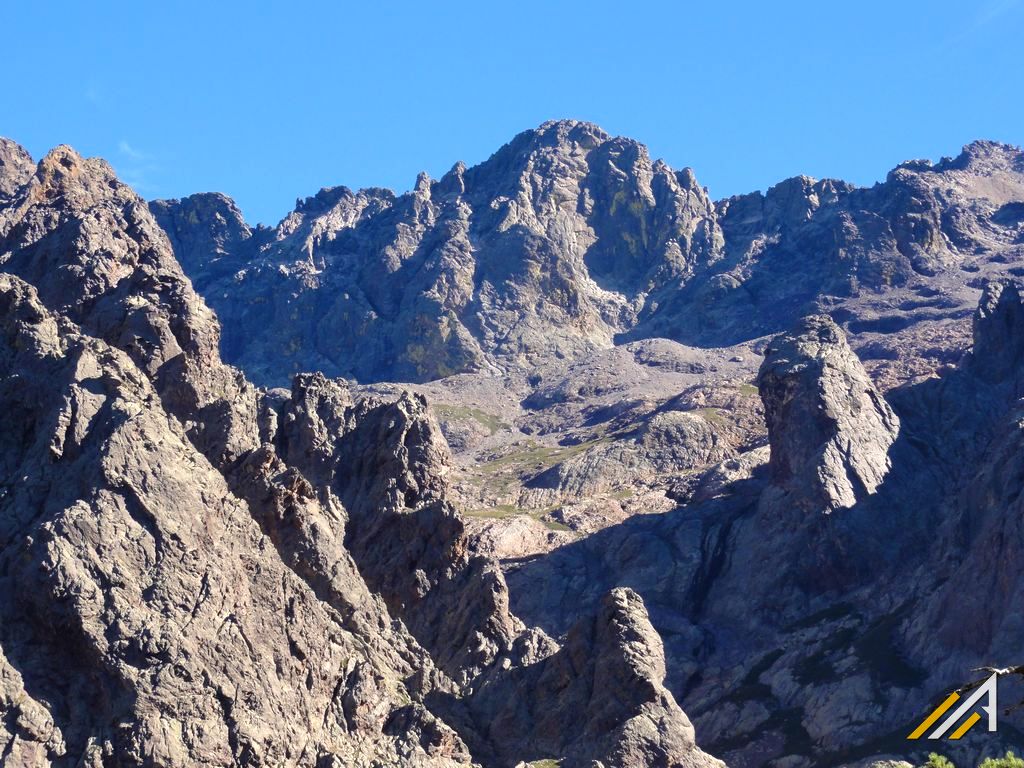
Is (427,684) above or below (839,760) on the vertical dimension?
below

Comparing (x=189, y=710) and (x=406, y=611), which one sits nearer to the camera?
(x=189, y=710)

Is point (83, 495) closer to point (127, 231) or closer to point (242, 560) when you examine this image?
point (242, 560)

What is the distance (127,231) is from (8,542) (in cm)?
9975

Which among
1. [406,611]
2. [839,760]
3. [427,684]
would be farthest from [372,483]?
[839,760]

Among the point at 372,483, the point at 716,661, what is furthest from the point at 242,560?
the point at 716,661

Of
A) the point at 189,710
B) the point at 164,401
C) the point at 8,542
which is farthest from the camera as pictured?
the point at 164,401

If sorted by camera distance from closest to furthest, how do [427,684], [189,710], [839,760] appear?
[189,710], [427,684], [839,760]

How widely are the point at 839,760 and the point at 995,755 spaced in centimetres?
1705

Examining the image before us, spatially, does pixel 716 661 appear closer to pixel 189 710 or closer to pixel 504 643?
pixel 504 643

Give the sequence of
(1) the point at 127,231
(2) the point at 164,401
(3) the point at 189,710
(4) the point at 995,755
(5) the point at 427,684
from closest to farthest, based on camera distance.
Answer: (3) the point at 189,710 → (5) the point at 427,684 → (2) the point at 164,401 → (4) the point at 995,755 → (1) the point at 127,231

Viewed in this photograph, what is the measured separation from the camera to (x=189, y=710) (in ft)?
269

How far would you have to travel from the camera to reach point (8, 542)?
87.4m

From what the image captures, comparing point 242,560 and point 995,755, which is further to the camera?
point 995,755

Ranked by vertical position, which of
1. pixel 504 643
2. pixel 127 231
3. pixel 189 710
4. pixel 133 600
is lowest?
pixel 189 710
